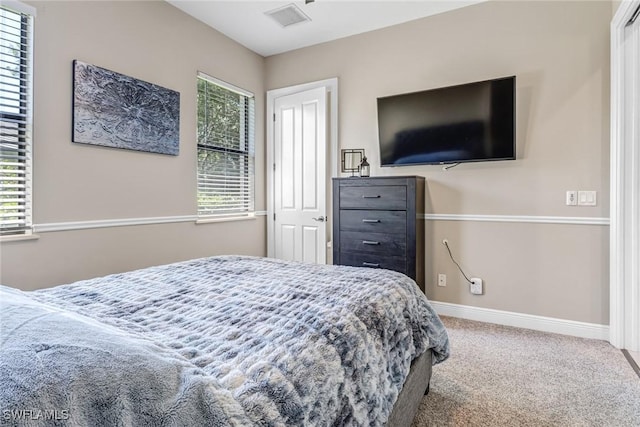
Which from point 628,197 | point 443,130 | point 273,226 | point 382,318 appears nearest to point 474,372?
point 382,318

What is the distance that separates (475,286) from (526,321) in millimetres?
476

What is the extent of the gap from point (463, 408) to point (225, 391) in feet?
5.21

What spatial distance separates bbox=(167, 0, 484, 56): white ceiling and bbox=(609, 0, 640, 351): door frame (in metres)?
1.29

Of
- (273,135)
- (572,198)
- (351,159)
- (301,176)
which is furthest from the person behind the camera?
(273,135)

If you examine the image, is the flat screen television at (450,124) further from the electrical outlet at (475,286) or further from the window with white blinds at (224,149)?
the window with white blinds at (224,149)

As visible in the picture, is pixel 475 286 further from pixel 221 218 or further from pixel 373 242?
pixel 221 218

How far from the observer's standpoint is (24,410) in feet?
1.74

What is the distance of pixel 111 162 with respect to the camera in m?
2.63

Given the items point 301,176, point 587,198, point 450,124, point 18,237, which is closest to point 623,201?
point 587,198

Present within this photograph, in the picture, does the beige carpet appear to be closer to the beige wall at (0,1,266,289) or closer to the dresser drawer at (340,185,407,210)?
Answer: the dresser drawer at (340,185,407,210)

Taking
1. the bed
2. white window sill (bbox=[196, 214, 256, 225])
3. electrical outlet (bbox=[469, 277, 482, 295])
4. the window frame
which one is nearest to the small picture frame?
white window sill (bbox=[196, 214, 256, 225])

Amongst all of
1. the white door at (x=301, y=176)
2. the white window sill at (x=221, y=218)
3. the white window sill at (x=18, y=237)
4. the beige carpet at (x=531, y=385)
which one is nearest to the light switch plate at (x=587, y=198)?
the beige carpet at (x=531, y=385)

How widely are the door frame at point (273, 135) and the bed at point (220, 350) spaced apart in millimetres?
2221

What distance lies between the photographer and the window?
2.10m
